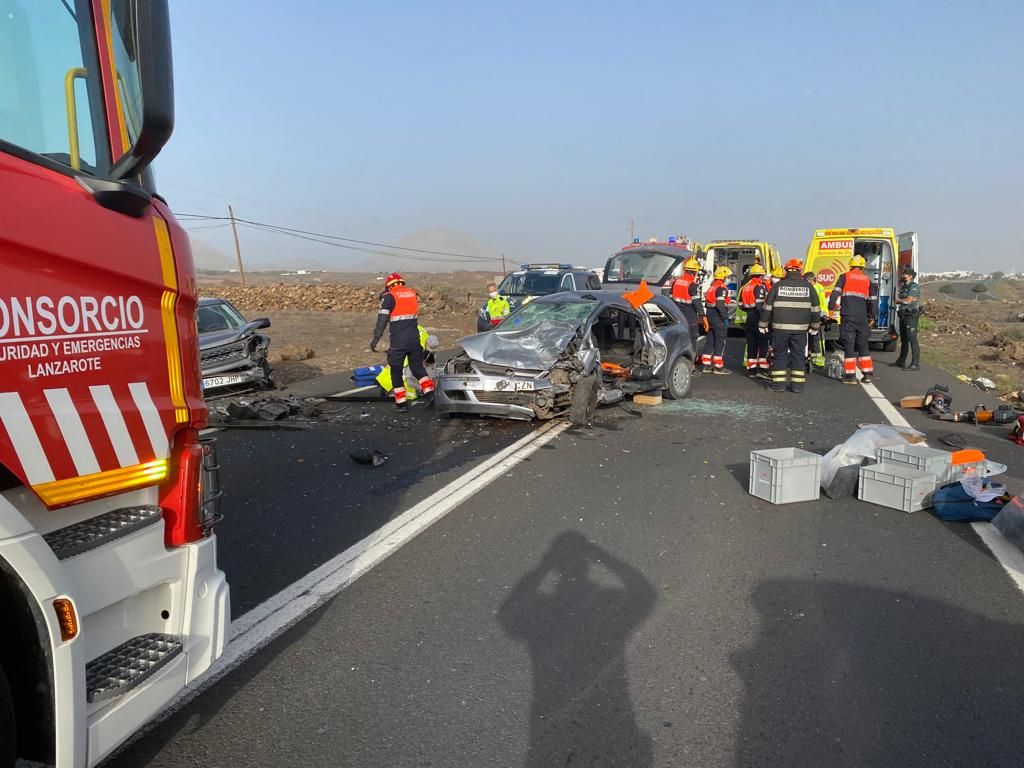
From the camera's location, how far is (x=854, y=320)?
11.7 meters

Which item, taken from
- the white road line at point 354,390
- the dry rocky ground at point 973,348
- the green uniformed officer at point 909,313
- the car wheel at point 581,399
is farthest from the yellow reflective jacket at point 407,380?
the green uniformed officer at point 909,313

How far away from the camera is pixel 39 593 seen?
1.80 metres

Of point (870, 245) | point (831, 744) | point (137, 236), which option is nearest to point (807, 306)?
point (870, 245)

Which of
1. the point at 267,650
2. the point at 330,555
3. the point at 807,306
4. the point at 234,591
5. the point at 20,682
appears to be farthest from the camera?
the point at 807,306

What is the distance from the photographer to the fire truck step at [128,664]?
202cm

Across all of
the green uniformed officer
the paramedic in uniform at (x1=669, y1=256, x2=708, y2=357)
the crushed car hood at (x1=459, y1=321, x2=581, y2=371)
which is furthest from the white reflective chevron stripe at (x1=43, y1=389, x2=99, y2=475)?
the green uniformed officer

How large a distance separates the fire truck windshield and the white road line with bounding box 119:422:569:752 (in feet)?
5.55

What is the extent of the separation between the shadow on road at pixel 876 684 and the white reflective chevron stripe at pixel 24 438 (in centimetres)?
242

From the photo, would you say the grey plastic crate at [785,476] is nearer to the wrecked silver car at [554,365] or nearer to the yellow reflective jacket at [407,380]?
the wrecked silver car at [554,365]

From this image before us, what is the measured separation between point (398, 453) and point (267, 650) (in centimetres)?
403

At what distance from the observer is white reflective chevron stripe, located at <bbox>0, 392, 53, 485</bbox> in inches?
70.8

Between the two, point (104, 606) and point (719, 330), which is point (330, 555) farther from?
point (719, 330)

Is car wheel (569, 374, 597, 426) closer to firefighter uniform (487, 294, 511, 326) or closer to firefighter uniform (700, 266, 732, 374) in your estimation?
firefighter uniform (700, 266, 732, 374)

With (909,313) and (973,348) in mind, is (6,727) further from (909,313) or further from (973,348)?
(973,348)
